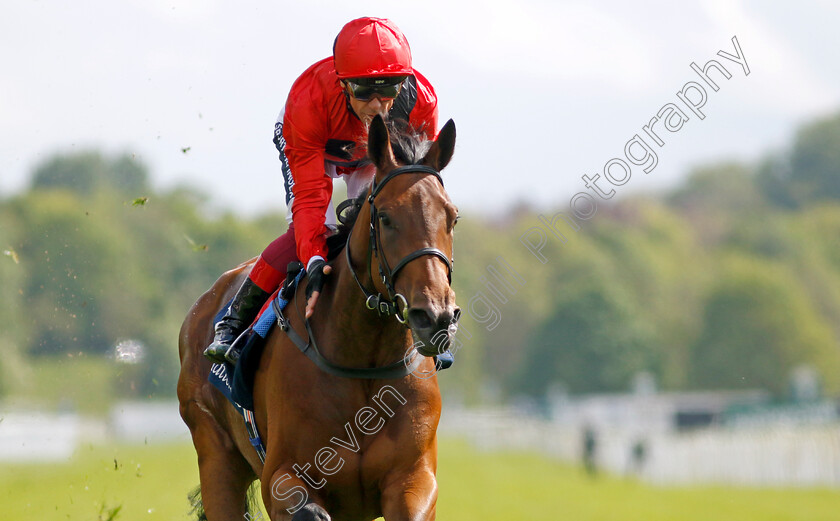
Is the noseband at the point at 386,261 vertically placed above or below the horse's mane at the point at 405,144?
below

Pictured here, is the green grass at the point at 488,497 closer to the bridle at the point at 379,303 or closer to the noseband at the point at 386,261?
the bridle at the point at 379,303

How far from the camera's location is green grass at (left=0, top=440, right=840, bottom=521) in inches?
539

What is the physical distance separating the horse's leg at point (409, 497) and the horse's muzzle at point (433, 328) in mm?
967

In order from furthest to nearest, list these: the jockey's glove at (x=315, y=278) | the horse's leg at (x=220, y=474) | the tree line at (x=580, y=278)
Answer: the tree line at (x=580, y=278) → the horse's leg at (x=220, y=474) → the jockey's glove at (x=315, y=278)

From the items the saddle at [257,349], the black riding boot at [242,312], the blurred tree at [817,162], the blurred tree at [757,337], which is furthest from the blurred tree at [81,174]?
the blurred tree at [817,162]

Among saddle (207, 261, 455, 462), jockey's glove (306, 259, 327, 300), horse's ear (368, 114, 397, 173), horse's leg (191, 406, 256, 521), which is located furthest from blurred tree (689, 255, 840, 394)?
horse's ear (368, 114, 397, 173)

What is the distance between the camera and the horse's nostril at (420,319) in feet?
13.3

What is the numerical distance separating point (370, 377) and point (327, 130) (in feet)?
4.46

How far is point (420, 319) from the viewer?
4.06 m

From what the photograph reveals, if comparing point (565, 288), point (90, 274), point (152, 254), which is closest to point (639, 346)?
point (565, 288)

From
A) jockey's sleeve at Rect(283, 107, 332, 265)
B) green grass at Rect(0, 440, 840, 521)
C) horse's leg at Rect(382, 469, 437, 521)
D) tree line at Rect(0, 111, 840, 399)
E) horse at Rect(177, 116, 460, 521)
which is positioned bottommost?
green grass at Rect(0, 440, 840, 521)

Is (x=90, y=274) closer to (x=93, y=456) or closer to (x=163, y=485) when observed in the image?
(x=93, y=456)

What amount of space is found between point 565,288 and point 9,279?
36335 mm

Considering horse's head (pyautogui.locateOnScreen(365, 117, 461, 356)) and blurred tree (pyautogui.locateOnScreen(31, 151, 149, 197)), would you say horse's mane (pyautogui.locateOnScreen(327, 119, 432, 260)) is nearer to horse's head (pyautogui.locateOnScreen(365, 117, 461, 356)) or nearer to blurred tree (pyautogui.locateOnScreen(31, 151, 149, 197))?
horse's head (pyautogui.locateOnScreen(365, 117, 461, 356))
